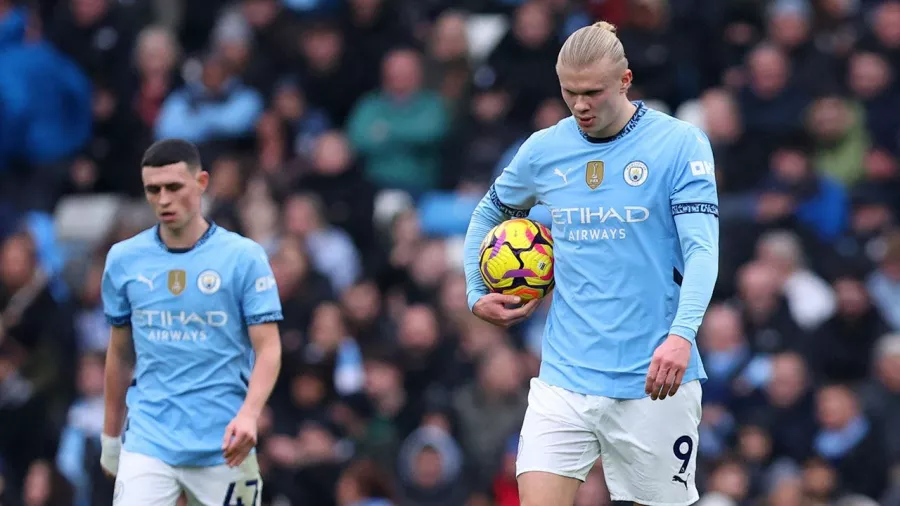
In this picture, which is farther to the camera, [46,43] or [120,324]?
[46,43]

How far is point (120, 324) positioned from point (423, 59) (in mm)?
8054

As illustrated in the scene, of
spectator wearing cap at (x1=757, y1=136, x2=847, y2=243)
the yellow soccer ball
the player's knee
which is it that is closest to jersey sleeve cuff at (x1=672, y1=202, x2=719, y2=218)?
the yellow soccer ball

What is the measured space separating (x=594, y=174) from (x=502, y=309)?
76cm

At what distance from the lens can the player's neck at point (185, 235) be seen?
847cm

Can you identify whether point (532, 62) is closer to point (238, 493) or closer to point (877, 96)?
point (877, 96)

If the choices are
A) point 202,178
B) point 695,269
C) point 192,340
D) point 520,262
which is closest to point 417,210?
point 202,178

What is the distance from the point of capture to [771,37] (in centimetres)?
1535

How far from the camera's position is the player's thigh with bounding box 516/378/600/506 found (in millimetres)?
7133

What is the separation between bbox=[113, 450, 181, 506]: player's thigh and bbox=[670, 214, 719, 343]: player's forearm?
116 inches

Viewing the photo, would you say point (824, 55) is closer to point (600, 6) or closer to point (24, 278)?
point (600, 6)

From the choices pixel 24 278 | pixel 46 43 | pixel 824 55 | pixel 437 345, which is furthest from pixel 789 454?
pixel 46 43

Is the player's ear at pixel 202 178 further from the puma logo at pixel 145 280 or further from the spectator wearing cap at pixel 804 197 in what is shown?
the spectator wearing cap at pixel 804 197

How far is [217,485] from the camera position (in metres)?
8.33

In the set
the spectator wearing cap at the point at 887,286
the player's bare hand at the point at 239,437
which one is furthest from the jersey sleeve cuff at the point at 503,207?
the spectator wearing cap at the point at 887,286
